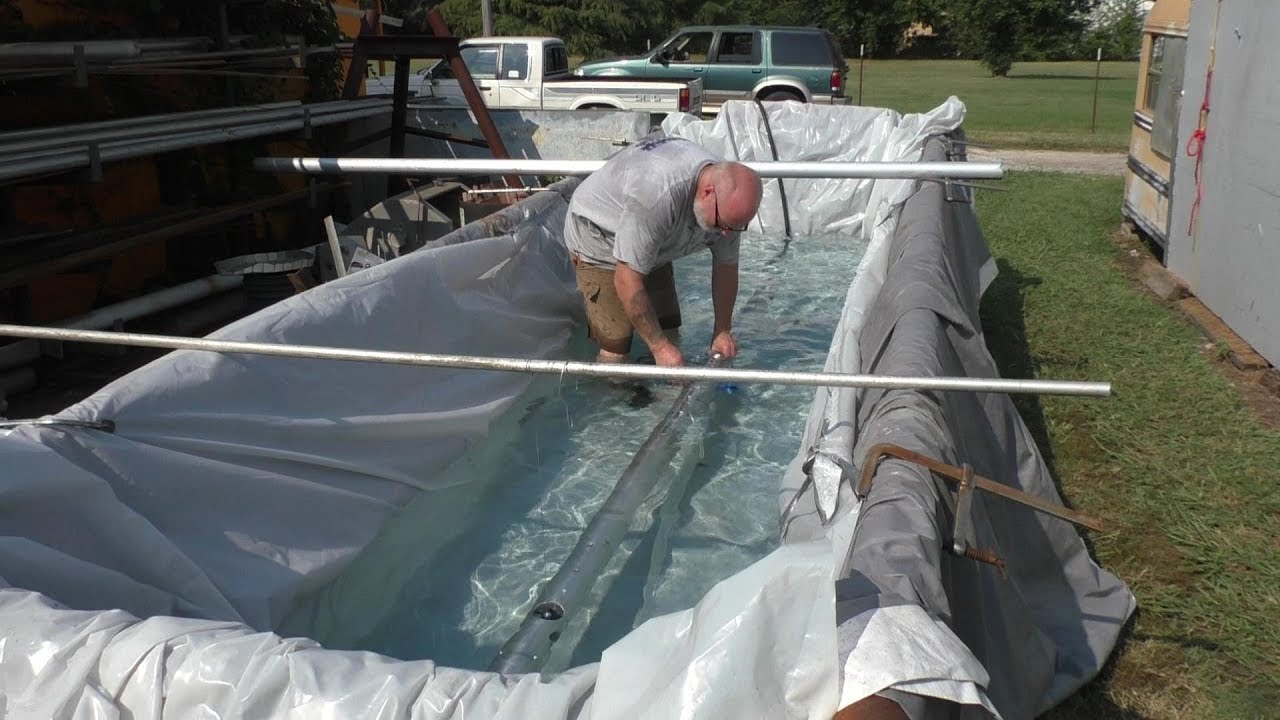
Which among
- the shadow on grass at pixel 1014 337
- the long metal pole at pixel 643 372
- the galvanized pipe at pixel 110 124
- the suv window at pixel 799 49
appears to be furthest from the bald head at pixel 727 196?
the suv window at pixel 799 49

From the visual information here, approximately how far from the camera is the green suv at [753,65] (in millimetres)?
17828

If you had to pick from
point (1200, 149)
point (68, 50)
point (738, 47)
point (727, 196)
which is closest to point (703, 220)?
point (727, 196)

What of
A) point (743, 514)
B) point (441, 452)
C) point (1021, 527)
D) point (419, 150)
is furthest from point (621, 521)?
point (419, 150)

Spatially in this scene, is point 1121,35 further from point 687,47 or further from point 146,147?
point 146,147

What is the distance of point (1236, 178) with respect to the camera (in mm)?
6152

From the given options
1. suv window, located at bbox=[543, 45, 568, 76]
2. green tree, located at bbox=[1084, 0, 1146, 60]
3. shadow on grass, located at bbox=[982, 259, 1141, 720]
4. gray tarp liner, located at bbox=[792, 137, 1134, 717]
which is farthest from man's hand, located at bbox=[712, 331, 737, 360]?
green tree, located at bbox=[1084, 0, 1146, 60]

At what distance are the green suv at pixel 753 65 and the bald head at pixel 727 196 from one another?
537 inches

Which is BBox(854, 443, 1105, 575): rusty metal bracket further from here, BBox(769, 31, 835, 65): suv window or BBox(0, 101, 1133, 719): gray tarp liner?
BBox(769, 31, 835, 65): suv window

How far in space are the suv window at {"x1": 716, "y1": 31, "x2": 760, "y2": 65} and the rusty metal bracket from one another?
1701cm

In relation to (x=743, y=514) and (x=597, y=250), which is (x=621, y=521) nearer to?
(x=743, y=514)

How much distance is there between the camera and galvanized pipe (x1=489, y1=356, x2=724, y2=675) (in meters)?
3.07

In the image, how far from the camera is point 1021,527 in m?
3.31

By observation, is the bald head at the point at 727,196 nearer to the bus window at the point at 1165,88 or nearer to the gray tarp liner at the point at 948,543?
the gray tarp liner at the point at 948,543

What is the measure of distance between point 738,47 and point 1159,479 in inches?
614
